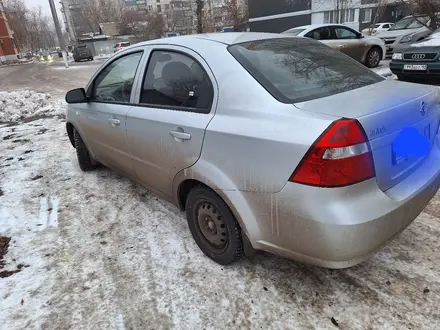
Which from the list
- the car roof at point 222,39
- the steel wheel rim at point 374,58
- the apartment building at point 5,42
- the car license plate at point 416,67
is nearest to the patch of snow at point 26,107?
the car roof at point 222,39

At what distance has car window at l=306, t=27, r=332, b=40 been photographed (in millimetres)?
10288

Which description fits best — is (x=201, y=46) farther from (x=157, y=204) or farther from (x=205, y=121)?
(x=157, y=204)

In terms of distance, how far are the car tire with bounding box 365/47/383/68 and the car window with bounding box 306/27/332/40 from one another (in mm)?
1513

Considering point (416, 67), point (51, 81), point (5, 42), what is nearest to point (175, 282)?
point (416, 67)

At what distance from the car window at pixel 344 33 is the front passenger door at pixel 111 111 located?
9151 mm

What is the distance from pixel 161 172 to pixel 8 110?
7.71m

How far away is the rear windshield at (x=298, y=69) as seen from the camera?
2.17m

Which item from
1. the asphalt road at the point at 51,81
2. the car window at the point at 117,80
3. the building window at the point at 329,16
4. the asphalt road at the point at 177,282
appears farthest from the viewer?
the building window at the point at 329,16

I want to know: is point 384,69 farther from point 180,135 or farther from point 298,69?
point 180,135

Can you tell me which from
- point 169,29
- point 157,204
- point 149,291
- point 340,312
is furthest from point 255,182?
point 169,29

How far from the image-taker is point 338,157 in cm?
177

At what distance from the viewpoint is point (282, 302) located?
2.20 m

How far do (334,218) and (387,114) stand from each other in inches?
25.2

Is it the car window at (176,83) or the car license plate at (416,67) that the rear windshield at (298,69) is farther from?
the car license plate at (416,67)
